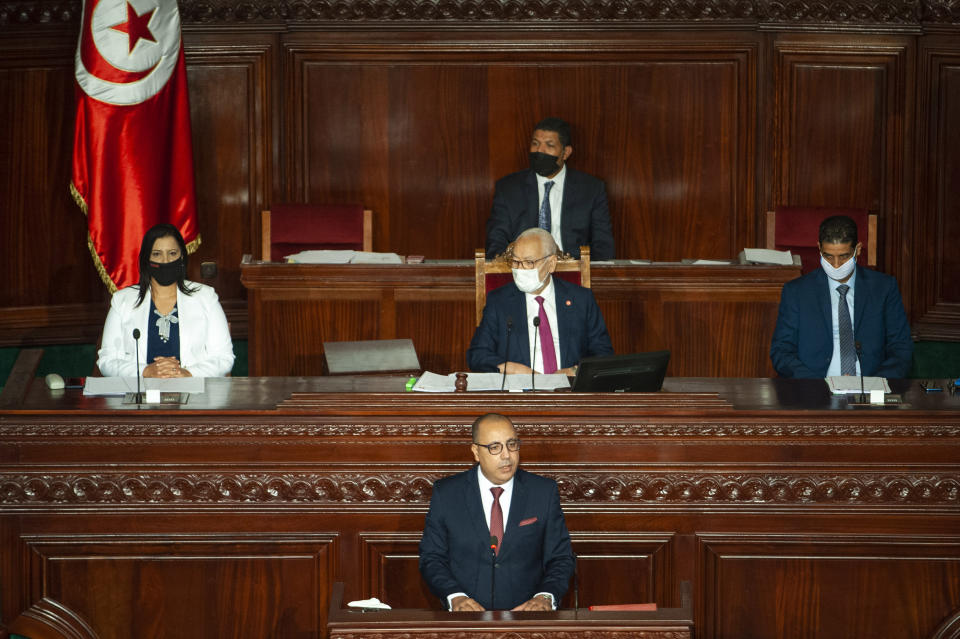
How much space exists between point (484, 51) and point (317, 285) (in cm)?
228

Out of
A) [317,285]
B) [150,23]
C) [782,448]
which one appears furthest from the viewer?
A: [150,23]

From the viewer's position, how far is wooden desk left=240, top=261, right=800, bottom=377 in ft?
21.2

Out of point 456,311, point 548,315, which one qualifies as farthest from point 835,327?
point 456,311

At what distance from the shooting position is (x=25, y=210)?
770cm

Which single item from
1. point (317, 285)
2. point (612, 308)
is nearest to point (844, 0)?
point (612, 308)

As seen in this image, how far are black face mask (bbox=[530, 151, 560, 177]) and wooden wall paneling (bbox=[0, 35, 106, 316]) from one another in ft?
9.48

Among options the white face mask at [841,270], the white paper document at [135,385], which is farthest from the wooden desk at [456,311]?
the white paper document at [135,385]

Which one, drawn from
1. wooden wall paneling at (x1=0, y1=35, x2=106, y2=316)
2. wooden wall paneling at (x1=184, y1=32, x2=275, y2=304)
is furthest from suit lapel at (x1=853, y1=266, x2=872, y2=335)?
wooden wall paneling at (x1=0, y1=35, x2=106, y2=316)

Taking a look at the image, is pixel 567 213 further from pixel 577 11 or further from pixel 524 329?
pixel 524 329

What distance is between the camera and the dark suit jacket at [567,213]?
7152mm

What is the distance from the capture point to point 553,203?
7246 millimetres

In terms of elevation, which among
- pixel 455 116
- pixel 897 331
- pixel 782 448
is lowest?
pixel 782 448

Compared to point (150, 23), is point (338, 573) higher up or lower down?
lower down

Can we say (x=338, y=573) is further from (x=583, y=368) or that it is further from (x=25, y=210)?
(x=25, y=210)
